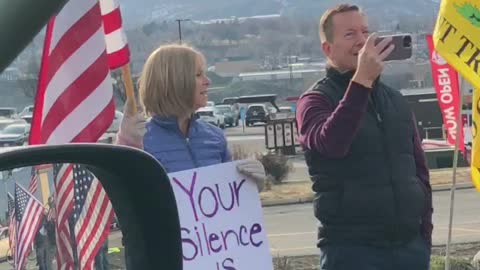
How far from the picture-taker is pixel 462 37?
24.4 feet

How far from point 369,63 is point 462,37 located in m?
3.47

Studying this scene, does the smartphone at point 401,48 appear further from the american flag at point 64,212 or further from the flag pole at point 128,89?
the american flag at point 64,212

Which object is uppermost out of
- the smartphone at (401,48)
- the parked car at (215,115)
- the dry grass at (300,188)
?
the parked car at (215,115)

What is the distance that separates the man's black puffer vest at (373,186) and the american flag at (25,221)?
7.95 feet

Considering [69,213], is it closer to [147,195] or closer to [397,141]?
[147,195]

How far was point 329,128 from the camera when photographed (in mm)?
4109

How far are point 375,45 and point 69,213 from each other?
252 centimetres

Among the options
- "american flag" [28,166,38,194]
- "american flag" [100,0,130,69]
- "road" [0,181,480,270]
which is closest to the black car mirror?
"american flag" [28,166,38,194]

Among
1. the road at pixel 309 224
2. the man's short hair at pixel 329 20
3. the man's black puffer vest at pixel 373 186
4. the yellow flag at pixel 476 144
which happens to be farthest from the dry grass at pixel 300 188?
the man's black puffer vest at pixel 373 186

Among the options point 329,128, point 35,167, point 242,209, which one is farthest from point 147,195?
point 242,209

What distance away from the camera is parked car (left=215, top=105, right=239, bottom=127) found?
70369 millimetres

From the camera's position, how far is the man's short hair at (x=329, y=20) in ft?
14.5

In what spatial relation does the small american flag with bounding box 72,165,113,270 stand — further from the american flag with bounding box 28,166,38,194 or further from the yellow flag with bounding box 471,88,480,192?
the yellow flag with bounding box 471,88,480,192

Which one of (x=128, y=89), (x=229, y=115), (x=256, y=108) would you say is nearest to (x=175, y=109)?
(x=128, y=89)
